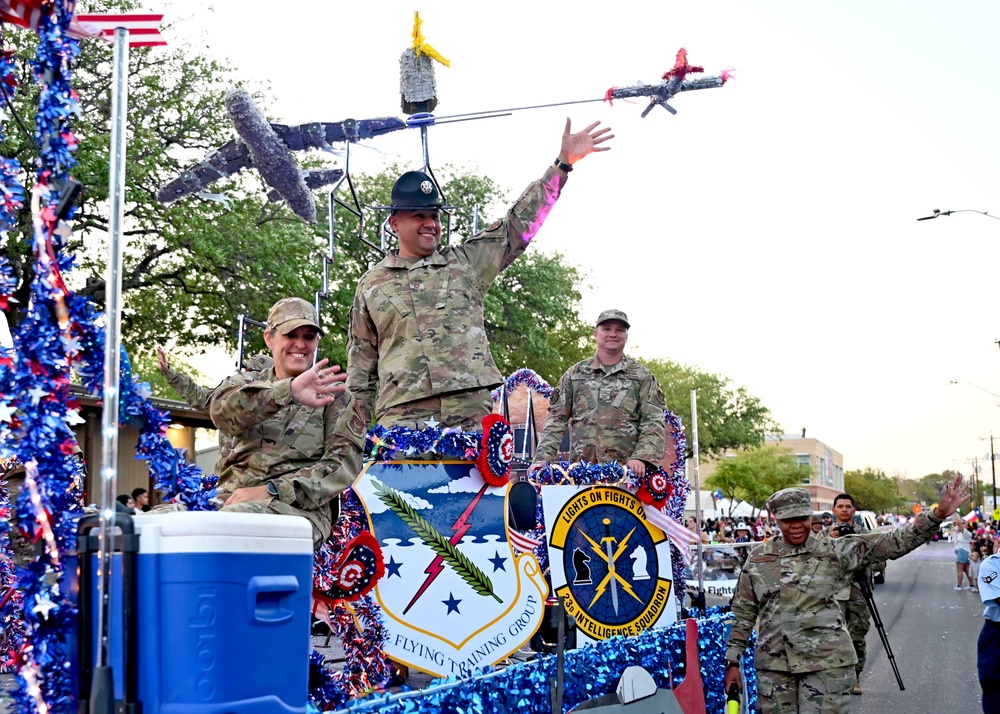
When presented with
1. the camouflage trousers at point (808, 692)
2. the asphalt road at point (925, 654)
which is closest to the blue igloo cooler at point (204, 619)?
the camouflage trousers at point (808, 692)

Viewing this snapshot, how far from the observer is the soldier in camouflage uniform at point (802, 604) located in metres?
6.29

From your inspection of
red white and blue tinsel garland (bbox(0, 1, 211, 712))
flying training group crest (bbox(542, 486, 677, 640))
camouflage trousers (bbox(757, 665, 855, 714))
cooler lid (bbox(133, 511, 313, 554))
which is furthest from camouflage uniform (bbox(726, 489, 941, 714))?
red white and blue tinsel garland (bbox(0, 1, 211, 712))

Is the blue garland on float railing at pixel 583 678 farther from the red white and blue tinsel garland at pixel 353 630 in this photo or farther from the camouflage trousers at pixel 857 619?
the camouflage trousers at pixel 857 619

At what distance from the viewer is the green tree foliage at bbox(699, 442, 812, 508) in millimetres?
77000

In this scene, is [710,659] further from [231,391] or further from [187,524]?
[187,524]

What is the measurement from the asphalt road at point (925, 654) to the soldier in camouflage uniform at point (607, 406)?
14.8ft

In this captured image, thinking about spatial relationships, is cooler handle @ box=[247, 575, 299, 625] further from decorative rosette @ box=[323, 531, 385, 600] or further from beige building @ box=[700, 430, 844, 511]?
beige building @ box=[700, 430, 844, 511]

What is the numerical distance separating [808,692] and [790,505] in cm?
116

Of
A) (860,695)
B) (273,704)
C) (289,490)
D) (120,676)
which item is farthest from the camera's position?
(860,695)

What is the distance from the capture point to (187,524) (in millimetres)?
2504

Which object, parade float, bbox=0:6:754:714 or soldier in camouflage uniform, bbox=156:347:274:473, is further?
soldier in camouflage uniform, bbox=156:347:274:473

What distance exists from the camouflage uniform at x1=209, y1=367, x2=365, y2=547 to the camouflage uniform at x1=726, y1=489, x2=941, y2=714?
2980 millimetres

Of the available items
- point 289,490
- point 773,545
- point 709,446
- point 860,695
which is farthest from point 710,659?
point 709,446

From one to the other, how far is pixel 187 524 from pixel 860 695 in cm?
1024
